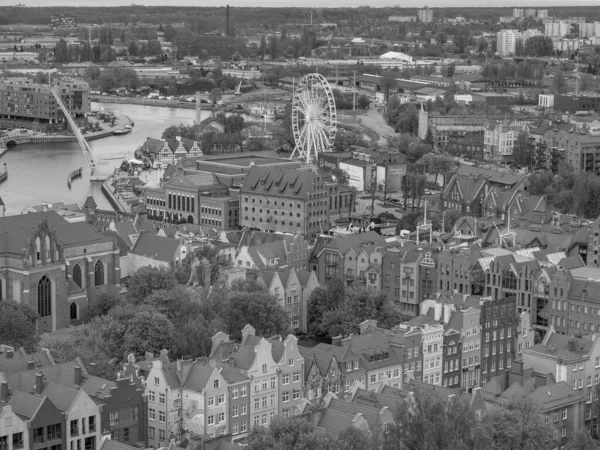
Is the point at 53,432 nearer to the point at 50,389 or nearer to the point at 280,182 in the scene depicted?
the point at 50,389

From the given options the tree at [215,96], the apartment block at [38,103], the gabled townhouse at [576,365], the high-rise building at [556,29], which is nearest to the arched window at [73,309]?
the gabled townhouse at [576,365]

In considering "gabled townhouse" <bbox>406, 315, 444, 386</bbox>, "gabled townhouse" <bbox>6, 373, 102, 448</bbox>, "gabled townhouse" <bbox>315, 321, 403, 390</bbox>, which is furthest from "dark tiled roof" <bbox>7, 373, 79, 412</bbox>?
"gabled townhouse" <bbox>406, 315, 444, 386</bbox>

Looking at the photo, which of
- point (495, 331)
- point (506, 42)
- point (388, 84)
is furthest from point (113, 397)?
point (506, 42)

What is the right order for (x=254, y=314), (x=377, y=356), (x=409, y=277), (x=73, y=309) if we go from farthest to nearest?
(x=409, y=277)
(x=73, y=309)
(x=254, y=314)
(x=377, y=356)

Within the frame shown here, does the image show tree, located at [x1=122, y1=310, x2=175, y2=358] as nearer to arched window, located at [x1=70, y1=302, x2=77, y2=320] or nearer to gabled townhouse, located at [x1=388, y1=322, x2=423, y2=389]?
gabled townhouse, located at [x1=388, y1=322, x2=423, y2=389]

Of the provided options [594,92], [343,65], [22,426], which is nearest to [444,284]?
[22,426]

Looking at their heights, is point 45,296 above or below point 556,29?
below

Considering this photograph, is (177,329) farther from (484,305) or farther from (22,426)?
(22,426)
